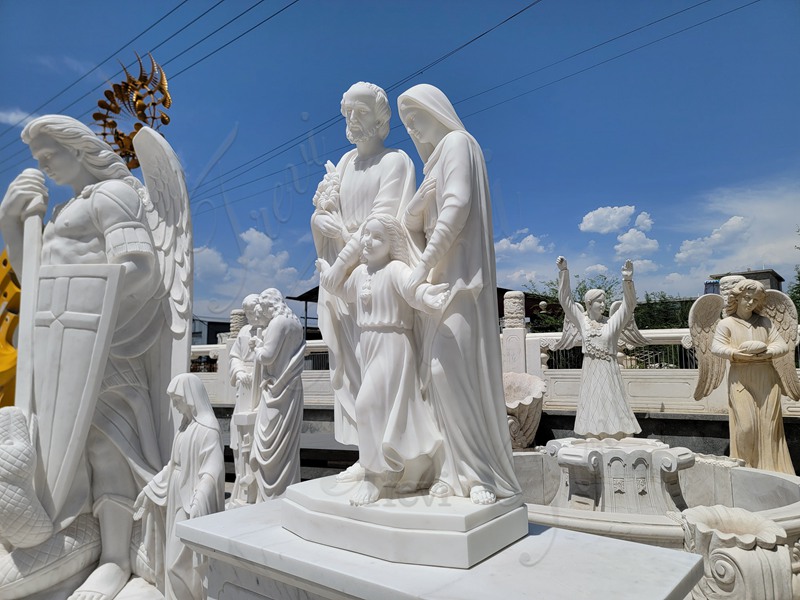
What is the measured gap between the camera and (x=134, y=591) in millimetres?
2986

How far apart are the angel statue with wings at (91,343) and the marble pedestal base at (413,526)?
1537 mm

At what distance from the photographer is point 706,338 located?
6457 millimetres

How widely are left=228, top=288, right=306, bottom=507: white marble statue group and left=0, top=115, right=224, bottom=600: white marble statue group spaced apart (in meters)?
1.36

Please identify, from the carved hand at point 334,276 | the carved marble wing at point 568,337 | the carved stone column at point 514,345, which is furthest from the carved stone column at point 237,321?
the carved hand at point 334,276

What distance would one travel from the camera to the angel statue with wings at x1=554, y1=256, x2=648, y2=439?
5.52 m

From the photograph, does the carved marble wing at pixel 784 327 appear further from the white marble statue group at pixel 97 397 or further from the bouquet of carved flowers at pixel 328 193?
the white marble statue group at pixel 97 397

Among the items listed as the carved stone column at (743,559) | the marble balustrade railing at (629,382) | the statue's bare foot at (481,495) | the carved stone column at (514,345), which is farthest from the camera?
the carved stone column at (514,345)

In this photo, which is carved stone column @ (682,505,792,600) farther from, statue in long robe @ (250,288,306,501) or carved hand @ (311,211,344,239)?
statue in long robe @ (250,288,306,501)

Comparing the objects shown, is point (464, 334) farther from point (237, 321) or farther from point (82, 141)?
point (237, 321)

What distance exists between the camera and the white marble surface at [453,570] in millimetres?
1679

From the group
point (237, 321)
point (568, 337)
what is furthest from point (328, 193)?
point (237, 321)

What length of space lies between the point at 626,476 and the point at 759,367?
2028 millimetres

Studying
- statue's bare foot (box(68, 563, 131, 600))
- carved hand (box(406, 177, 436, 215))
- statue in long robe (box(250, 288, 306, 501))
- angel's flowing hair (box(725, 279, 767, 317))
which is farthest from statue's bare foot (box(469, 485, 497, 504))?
angel's flowing hair (box(725, 279, 767, 317))

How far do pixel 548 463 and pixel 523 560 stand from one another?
438 cm
